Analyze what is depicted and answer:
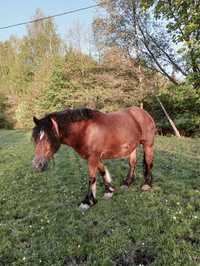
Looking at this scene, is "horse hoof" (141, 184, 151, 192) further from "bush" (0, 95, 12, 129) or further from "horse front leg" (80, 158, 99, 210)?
"bush" (0, 95, 12, 129)

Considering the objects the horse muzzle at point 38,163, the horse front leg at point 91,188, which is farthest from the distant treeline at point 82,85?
the horse muzzle at point 38,163

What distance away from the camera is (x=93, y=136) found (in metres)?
4.91

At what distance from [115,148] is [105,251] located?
2216mm

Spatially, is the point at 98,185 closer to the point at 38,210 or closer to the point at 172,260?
the point at 38,210

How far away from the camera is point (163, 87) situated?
70.6ft

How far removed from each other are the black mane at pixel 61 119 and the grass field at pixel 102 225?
1422 millimetres

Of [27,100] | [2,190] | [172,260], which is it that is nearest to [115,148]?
[172,260]

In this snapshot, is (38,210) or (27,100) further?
(27,100)

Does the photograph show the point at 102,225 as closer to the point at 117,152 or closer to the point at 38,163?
the point at 38,163

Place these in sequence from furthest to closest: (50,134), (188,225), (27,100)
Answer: (27,100) < (50,134) < (188,225)

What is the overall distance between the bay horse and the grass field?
52 centimetres

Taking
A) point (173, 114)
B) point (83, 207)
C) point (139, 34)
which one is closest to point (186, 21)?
point (139, 34)

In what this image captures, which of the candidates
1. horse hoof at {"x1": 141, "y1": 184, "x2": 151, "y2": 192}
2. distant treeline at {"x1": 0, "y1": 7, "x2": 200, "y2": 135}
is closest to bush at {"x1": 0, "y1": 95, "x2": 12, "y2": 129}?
A: distant treeline at {"x1": 0, "y1": 7, "x2": 200, "y2": 135}

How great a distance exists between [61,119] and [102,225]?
1.87 meters
